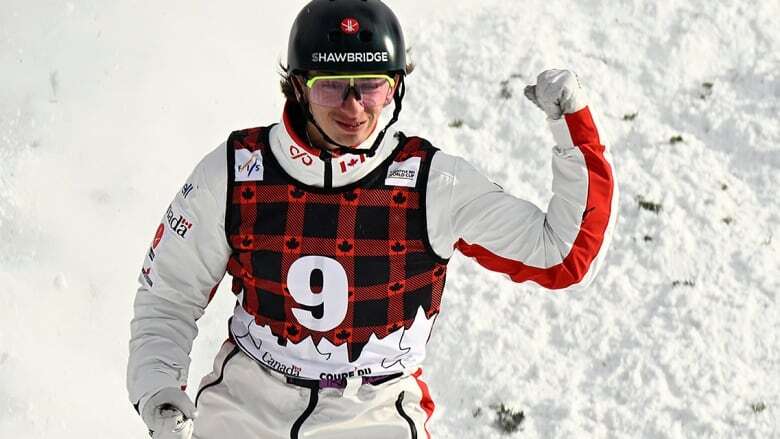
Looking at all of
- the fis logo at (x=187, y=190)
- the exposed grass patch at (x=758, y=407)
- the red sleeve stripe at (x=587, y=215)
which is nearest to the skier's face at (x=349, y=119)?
the fis logo at (x=187, y=190)

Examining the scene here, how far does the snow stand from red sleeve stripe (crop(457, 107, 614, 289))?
4.57 ft

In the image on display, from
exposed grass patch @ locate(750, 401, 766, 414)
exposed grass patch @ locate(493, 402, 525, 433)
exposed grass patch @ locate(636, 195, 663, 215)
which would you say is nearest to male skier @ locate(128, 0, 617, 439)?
exposed grass patch @ locate(493, 402, 525, 433)

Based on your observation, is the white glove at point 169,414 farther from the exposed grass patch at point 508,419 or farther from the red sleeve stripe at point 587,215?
the exposed grass patch at point 508,419

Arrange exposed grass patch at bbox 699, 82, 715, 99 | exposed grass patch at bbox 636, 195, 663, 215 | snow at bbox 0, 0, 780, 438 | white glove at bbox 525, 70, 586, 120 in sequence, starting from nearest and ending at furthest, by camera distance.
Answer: white glove at bbox 525, 70, 586, 120 < snow at bbox 0, 0, 780, 438 < exposed grass patch at bbox 636, 195, 663, 215 < exposed grass patch at bbox 699, 82, 715, 99

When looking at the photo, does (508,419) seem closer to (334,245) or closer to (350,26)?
(334,245)

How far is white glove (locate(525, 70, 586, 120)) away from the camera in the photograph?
9.84ft

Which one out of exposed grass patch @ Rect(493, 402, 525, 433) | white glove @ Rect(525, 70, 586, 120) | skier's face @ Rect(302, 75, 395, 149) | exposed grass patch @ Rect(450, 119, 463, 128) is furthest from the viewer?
exposed grass patch @ Rect(450, 119, 463, 128)

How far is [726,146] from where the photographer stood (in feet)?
19.9

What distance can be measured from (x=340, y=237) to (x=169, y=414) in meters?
0.73

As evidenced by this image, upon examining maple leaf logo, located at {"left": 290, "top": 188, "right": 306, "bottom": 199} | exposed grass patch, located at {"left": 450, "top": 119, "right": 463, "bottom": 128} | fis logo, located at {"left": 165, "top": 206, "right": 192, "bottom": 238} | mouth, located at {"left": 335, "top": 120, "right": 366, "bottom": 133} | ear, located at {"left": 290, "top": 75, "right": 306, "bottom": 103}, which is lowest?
fis logo, located at {"left": 165, "top": 206, "right": 192, "bottom": 238}

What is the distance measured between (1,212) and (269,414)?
301 centimetres

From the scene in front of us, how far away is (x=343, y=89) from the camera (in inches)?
126

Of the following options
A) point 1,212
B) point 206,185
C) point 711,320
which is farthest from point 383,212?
point 1,212

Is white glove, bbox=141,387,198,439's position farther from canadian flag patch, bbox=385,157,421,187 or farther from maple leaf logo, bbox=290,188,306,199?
canadian flag patch, bbox=385,157,421,187
